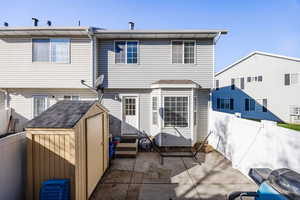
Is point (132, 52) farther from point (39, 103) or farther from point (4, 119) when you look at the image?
point (4, 119)

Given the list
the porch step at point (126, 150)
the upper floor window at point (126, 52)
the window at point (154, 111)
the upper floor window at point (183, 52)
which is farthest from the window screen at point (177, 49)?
the porch step at point (126, 150)

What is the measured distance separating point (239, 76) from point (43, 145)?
21.5 metres

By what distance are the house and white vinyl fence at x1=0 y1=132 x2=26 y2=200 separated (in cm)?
515

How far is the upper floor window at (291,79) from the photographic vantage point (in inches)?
558

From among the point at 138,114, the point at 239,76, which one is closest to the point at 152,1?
the point at 138,114

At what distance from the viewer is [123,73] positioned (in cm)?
838

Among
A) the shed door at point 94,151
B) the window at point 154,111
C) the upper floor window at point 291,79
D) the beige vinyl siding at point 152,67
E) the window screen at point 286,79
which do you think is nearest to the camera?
the shed door at point 94,151

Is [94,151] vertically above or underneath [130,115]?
underneath

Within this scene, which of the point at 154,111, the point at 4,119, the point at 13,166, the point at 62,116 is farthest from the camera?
the point at 154,111

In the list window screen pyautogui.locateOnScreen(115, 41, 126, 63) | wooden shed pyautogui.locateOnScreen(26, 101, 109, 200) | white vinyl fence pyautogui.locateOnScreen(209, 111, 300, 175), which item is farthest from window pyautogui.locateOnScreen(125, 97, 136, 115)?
wooden shed pyautogui.locateOnScreen(26, 101, 109, 200)

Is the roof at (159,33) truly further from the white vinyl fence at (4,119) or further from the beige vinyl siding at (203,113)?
the white vinyl fence at (4,119)

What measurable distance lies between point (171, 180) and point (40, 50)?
8.83 m

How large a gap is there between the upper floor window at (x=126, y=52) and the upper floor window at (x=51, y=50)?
100 inches

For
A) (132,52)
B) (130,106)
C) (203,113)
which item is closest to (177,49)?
(132,52)
